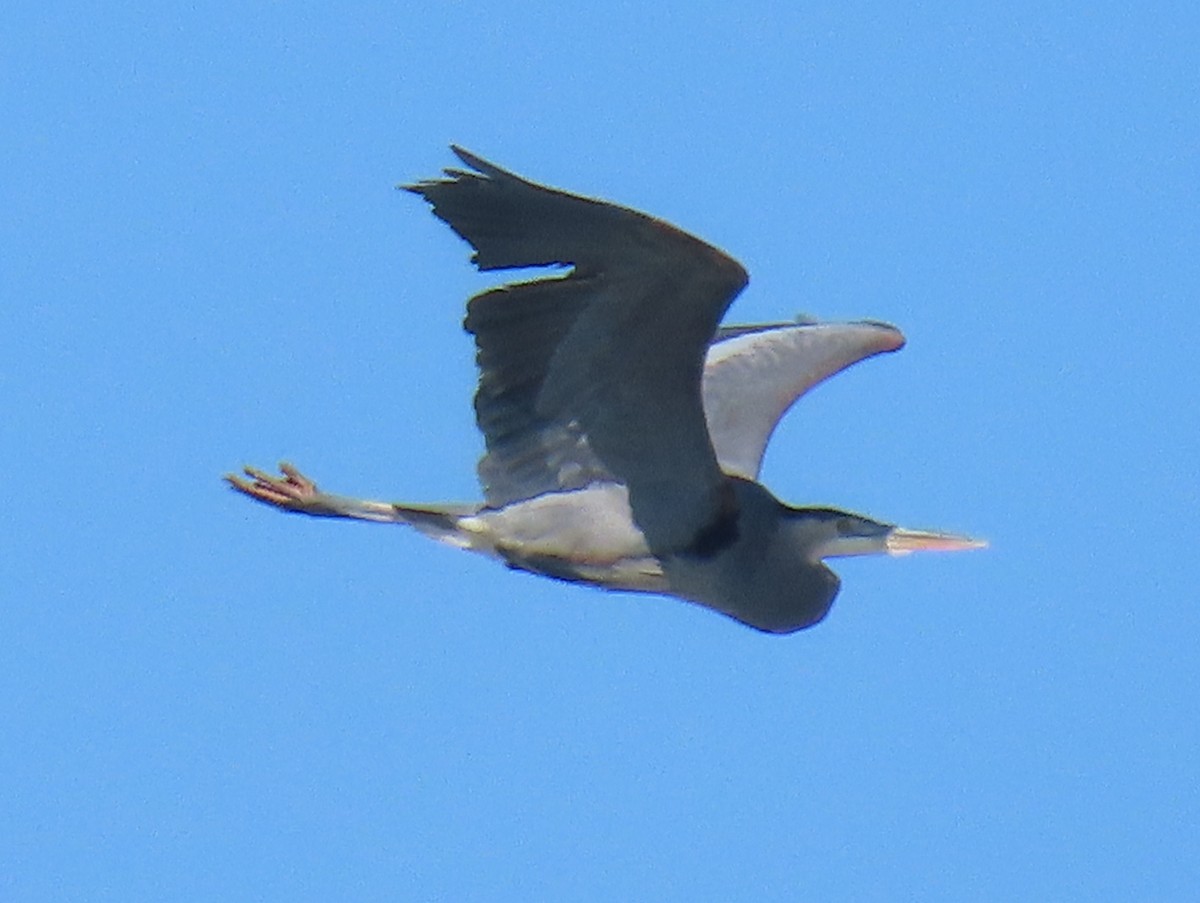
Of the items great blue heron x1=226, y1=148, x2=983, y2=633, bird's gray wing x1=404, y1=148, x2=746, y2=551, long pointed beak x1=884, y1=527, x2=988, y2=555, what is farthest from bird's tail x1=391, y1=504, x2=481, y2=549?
long pointed beak x1=884, y1=527, x2=988, y2=555

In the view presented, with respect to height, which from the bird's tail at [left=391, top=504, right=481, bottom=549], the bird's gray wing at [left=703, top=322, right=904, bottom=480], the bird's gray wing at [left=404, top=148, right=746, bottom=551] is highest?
the bird's gray wing at [left=703, top=322, right=904, bottom=480]

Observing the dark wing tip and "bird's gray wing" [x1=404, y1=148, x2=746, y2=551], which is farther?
the dark wing tip

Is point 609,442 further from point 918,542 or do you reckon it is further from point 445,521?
point 918,542

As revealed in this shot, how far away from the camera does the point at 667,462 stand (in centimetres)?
917

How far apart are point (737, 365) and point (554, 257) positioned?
2300 mm

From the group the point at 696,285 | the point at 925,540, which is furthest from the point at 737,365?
the point at 696,285

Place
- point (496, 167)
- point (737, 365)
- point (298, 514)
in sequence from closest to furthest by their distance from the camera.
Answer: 1. point (496, 167)
2. point (298, 514)
3. point (737, 365)

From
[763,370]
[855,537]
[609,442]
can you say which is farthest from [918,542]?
[763,370]

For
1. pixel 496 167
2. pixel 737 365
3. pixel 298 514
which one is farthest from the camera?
pixel 737 365

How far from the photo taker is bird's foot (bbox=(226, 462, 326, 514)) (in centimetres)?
984

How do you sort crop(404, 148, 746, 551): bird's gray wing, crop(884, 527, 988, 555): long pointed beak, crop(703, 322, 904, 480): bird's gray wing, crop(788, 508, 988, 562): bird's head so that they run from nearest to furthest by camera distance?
1. crop(404, 148, 746, 551): bird's gray wing
2. crop(788, 508, 988, 562): bird's head
3. crop(884, 527, 988, 555): long pointed beak
4. crop(703, 322, 904, 480): bird's gray wing

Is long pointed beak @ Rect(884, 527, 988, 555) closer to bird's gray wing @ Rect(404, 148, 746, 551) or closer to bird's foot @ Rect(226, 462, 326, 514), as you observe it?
bird's gray wing @ Rect(404, 148, 746, 551)

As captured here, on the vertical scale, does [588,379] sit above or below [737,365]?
below

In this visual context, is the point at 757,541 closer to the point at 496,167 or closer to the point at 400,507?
the point at 400,507
